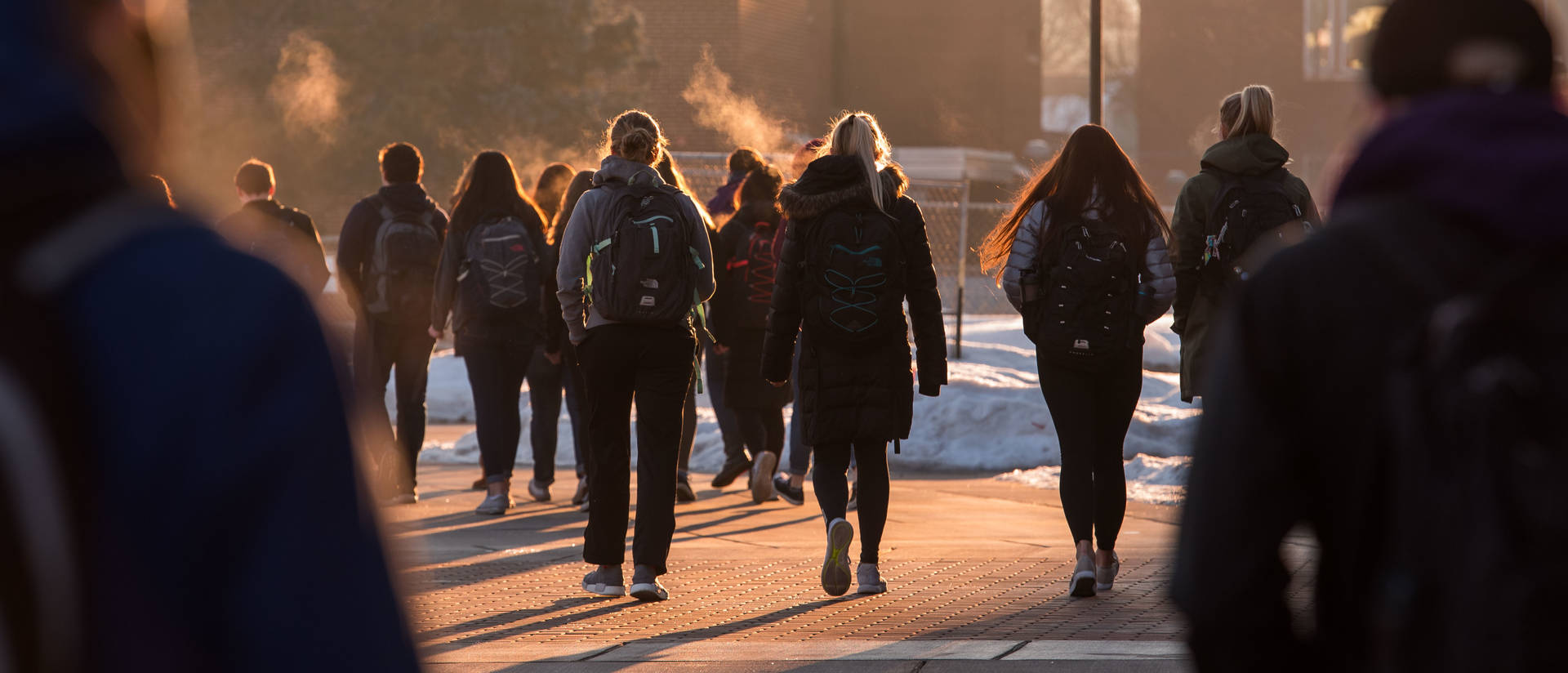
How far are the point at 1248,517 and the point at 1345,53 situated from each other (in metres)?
57.0

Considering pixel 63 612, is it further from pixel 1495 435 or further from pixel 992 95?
pixel 992 95

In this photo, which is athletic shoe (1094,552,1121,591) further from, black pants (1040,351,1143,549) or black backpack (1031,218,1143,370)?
black backpack (1031,218,1143,370)

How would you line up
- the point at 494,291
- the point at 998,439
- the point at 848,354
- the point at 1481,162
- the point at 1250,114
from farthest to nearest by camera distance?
the point at 998,439, the point at 494,291, the point at 1250,114, the point at 848,354, the point at 1481,162

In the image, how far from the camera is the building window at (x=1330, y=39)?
180 feet

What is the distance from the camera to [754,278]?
10156 mm

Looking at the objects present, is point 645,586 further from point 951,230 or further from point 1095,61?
point 951,230

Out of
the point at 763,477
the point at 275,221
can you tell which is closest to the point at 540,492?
the point at 763,477

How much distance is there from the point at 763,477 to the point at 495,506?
1561 mm

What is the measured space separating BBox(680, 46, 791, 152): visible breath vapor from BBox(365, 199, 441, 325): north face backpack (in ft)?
92.6

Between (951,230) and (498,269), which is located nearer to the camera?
(498,269)

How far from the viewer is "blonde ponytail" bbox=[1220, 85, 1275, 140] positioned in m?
7.42

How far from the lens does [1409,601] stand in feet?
5.95

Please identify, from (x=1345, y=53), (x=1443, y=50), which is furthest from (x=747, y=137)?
A: (x=1443, y=50)

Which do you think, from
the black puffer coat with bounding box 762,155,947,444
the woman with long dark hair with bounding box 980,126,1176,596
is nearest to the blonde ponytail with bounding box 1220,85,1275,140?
the woman with long dark hair with bounding box 980,126,1176,596
